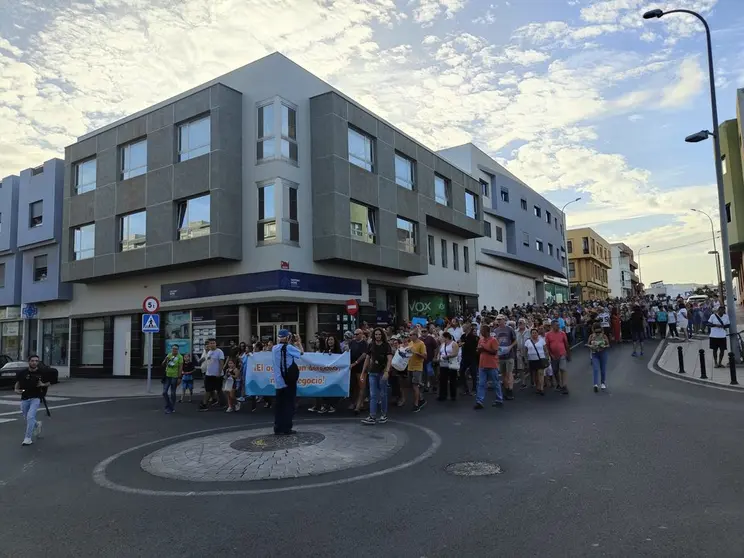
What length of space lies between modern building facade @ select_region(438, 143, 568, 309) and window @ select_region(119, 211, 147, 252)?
21.9 meters

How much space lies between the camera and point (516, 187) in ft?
152

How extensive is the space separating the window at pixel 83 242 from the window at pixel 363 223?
12641mm

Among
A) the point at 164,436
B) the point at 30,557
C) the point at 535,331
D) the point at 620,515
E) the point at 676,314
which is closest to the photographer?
the point at 30,557

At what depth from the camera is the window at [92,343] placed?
2681cm

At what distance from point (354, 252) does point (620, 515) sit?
18.6 metres

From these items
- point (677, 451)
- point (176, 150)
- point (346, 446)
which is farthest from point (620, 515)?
point (176, 150)

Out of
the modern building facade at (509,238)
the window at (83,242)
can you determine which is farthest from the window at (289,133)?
the modern building facade at (509,238)

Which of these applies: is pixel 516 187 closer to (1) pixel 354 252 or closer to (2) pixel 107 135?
(1) pixel 354 252

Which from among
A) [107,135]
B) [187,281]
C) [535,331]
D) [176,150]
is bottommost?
[535,331]

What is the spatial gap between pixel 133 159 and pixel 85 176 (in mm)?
3956

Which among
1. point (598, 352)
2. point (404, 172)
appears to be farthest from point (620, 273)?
point (598, 352)

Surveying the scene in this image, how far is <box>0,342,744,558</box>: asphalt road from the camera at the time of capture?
4309mm

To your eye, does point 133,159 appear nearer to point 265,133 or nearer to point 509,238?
point 265,133

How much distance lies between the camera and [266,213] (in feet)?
70.1
